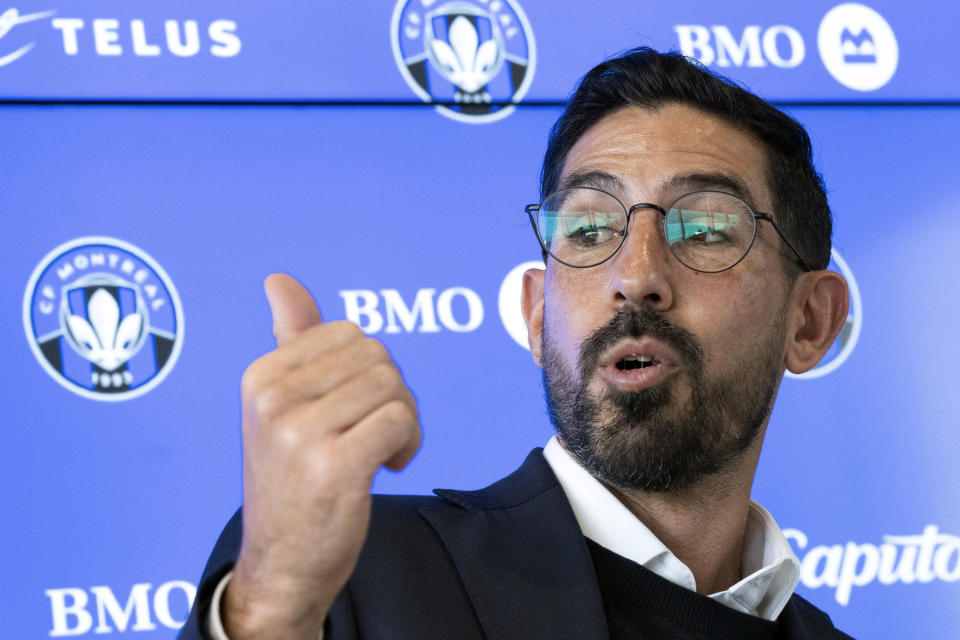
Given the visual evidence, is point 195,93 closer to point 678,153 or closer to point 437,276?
point 437,276

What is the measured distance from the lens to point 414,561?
939 millimetres

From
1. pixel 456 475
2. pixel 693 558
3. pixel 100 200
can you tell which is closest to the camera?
pixel 693 558

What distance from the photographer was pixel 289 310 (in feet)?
2.21

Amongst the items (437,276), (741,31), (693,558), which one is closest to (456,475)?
(437,276)

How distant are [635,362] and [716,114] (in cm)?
35

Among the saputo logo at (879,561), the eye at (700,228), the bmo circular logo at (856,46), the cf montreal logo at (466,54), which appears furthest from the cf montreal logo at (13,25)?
the saputo logo at (879,561)

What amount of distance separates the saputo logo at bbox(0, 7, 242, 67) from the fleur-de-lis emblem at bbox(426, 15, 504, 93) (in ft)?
1.04

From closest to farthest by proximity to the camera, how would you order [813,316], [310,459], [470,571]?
[310,459] → [470,571] → [813,316]

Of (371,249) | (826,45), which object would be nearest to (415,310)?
(371,249)

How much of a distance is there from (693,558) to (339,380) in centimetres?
63

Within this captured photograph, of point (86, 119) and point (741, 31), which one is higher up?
point (741, 31)

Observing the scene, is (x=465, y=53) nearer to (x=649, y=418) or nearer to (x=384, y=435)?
(x=649, y=418)

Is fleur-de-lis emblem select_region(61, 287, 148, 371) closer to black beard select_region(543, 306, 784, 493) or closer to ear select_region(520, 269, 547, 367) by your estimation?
ear select_region(520, 269, 547, 367)

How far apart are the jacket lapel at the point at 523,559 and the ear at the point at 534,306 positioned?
0.80 feet
